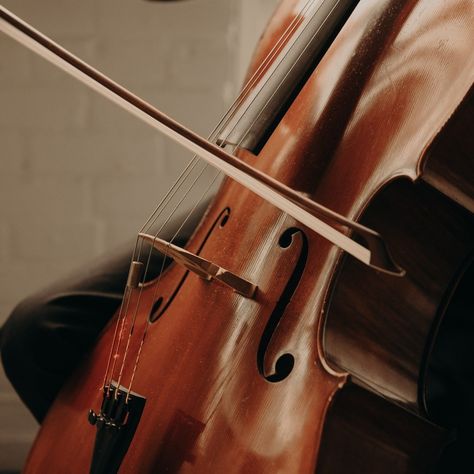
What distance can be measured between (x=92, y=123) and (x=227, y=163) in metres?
1.05

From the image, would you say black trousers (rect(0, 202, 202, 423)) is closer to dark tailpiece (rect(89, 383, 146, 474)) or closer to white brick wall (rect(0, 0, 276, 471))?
dark tailpiece (rect(89, 383, 146, 474))

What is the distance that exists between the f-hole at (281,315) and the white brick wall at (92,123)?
37.6 inches


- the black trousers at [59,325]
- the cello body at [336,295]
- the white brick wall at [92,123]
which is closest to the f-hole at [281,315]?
the cello body at [336,295]

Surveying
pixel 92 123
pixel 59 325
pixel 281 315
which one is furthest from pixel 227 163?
pixel 92 123

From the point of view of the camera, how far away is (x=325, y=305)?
522 millimetres

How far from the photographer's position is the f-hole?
0.50 m

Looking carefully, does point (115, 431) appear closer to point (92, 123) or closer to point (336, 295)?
point (336, 295)

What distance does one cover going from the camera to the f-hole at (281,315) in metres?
0.50

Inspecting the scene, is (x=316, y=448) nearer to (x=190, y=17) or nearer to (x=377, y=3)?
(x=377, y=3)

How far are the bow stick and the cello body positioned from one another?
55 mm

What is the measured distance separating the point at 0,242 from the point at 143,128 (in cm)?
38

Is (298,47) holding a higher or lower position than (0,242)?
higher

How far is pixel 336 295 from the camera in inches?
21.1

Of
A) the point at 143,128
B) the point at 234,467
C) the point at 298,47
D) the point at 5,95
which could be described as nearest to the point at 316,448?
the point at 234,467
